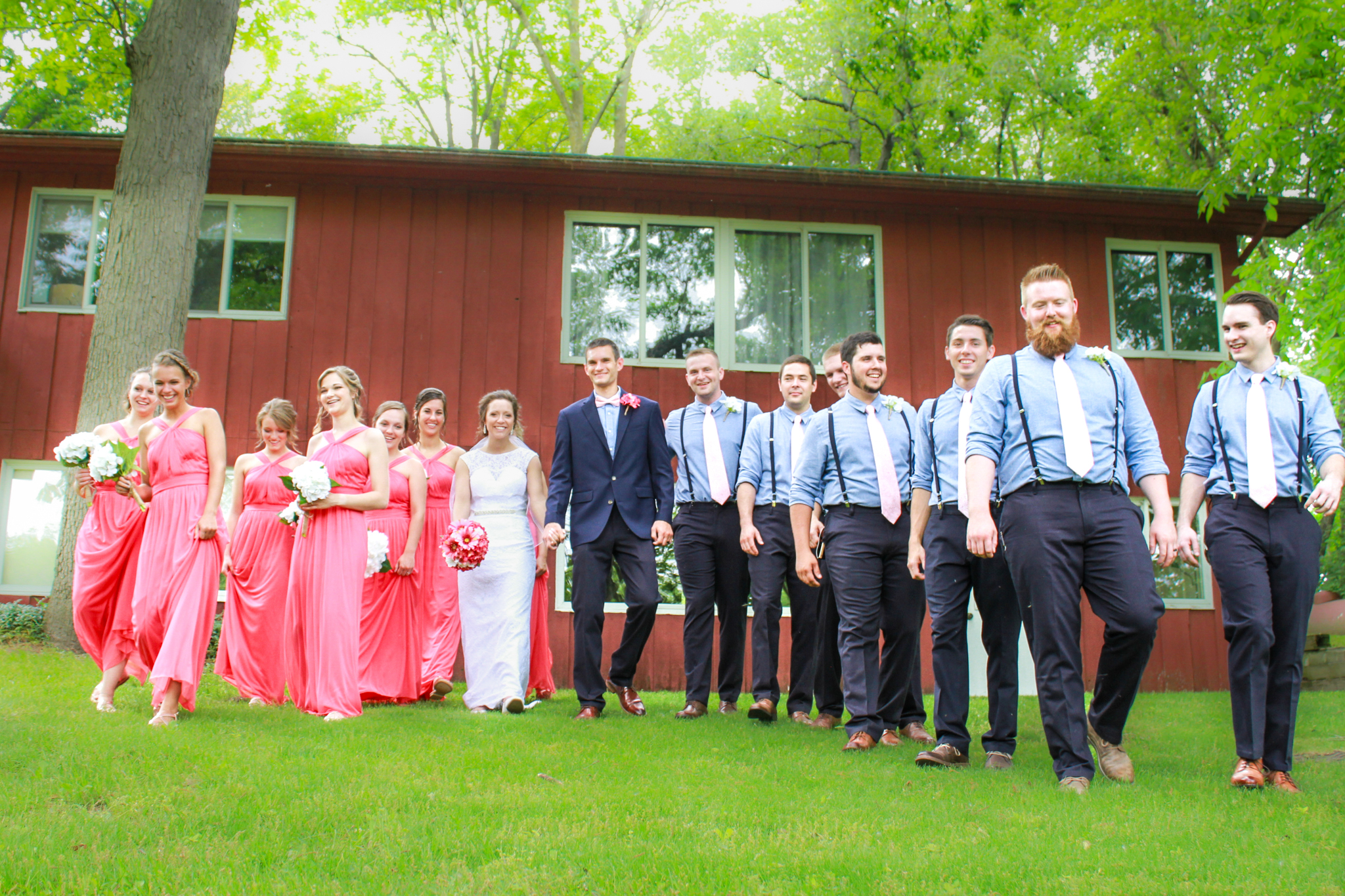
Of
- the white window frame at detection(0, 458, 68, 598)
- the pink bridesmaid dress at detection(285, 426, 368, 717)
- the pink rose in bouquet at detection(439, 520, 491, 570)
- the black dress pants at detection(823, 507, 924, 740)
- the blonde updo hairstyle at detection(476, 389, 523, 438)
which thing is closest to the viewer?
the black dress pants at detection(823, 507, 924, 740)

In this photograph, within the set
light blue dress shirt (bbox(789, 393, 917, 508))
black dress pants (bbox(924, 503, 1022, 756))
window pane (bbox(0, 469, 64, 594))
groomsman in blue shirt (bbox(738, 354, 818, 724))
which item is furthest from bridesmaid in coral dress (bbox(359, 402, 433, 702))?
window pane (bbox(0, 469, 64, 594))

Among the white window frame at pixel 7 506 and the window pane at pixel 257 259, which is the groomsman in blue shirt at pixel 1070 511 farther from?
the white window frame at pixel 7 506

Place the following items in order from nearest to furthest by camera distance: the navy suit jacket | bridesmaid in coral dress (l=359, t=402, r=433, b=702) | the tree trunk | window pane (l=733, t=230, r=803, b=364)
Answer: the navy suit jacket → bridesmaid in coral dress (l=359, t=402, r=433, b=702) → the tree trunk → window pane (l=733, t=230, r=803, b=364)

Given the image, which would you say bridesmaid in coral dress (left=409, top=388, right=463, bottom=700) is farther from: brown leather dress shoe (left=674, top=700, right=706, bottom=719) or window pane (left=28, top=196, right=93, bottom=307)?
window pane (left=28, top=196, right=93, bottom=307)

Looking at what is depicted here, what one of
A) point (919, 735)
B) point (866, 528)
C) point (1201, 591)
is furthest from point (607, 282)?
point (1201, 591)

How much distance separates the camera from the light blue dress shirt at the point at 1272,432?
15.5 ft

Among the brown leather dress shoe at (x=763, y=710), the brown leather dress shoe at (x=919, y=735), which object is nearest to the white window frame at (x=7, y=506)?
the brown leather dress shoe at (x=763, y=710)

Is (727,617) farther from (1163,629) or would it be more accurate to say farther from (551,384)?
(1163,629)

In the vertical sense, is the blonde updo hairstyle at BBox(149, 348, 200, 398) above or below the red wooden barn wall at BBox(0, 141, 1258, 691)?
below

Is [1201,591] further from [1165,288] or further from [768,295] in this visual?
[768,295]

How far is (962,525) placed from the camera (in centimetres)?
528

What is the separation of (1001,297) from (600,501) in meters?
8.47

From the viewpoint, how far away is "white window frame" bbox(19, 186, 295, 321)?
40.7 feet

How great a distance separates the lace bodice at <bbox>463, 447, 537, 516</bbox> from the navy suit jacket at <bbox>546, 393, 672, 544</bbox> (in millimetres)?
646
